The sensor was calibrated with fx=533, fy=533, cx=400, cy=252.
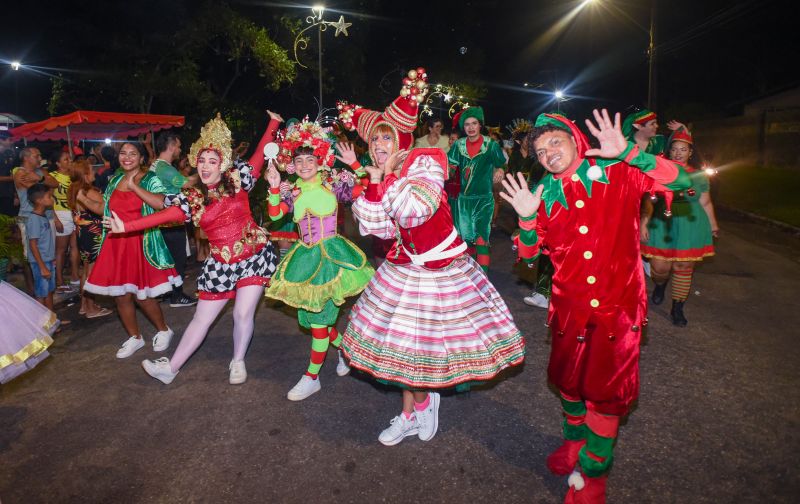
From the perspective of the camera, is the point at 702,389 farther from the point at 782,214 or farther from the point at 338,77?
the point at 338,77

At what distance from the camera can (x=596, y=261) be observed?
114 inches

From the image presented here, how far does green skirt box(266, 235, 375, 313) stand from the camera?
13.8 feet

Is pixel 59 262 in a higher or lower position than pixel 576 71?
lower

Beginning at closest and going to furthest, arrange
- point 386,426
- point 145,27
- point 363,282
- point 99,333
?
point 386,426 → point 363,282 → point 99,333 → point 145,27

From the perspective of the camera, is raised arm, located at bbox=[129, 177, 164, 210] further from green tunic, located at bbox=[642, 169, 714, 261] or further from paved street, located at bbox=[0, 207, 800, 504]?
green tunic, located at bbox=[642, 169, 714, 261]

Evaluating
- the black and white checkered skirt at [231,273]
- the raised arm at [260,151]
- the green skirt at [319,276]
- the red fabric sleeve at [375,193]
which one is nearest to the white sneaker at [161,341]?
the black and white checkered skirt at [231,273]

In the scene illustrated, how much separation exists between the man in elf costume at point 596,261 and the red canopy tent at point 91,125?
7396 mm

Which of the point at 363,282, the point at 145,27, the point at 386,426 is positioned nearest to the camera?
the point at 386,426

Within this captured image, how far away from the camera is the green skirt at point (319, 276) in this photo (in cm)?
421

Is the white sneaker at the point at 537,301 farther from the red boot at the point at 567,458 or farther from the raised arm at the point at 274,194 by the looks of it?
the raised arm at the point at 274,194

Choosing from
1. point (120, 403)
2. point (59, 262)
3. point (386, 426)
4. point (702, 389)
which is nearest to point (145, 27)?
point (59, 262)

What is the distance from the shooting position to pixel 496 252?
32.3ft

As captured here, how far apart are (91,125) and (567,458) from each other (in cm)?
1076

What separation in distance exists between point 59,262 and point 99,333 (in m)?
2.36
